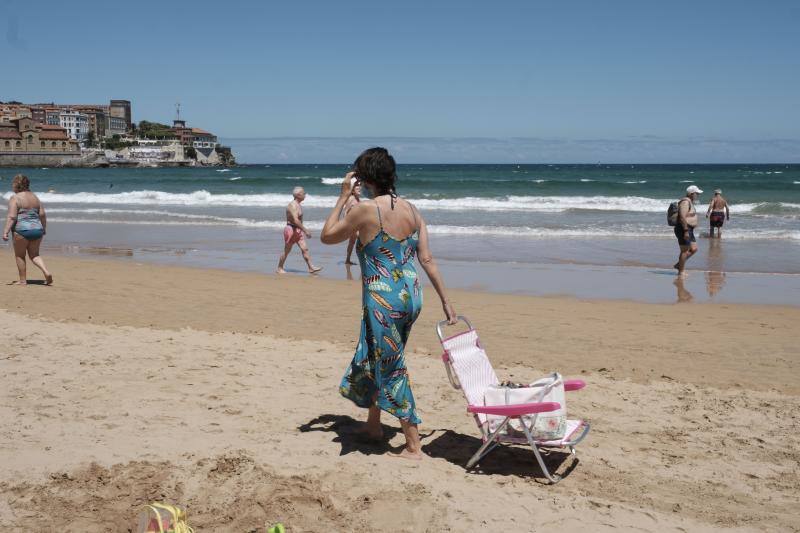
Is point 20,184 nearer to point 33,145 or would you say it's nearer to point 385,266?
point 385,266

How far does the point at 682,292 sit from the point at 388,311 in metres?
7.81

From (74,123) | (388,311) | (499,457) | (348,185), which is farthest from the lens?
(74,123)

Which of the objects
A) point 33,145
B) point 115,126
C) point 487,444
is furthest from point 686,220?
point 115,126

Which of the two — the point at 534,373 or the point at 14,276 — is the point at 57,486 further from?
the point at 14,276

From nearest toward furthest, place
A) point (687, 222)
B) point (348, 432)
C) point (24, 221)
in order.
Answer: point (348, 432) < point (24, 221) < point (687, 222)

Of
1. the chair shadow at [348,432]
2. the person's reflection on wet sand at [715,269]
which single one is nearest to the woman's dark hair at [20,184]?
the chair shadow at [348,432]

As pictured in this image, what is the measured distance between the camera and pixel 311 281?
11.2 meters

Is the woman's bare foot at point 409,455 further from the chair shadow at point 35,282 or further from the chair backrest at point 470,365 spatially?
the chair shadow at point 35,282

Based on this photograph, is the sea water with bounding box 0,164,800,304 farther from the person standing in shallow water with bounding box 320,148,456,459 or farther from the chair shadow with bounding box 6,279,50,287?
the person standing in shallow water with bounding box 320,148,456,459

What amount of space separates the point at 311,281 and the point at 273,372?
5.11 m

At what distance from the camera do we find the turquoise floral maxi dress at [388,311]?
13.3ft

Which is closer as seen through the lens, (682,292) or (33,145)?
(682,292)

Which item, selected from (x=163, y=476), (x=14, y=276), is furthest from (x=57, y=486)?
(x=14, y=276)

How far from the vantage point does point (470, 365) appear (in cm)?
448
